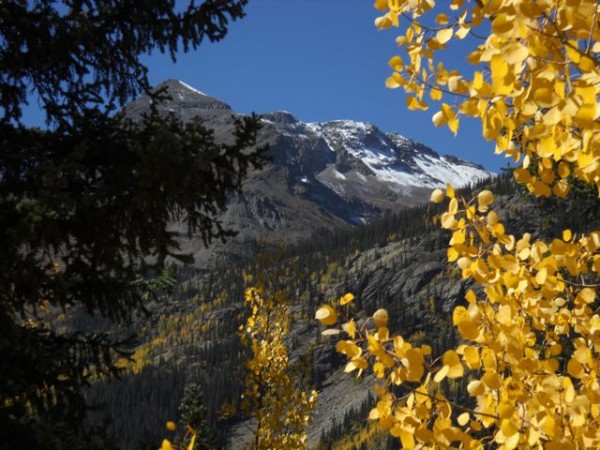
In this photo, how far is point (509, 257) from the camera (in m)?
1.94

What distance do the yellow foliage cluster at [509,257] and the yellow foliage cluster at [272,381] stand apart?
6.56m

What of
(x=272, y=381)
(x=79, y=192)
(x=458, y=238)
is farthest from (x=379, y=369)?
(x=272, y=381)

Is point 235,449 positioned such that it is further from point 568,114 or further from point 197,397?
point 568,114

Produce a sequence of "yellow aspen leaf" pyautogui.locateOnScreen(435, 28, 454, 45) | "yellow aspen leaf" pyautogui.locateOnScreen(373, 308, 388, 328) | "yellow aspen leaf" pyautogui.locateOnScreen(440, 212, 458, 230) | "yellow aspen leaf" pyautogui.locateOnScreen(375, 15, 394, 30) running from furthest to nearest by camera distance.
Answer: "yellow aspen leaf" pyautogui.locateOnScreen(440, 212, 458, 230) < "yellow aspen leaf" pyautogui.locateOnScreen(375, 15, 394, 30) < "yellow aspen leaf" pyautogui.locateOnScreen(373, 308, 388, 328) < "yellow aspen leaf" pyautogui.locateOnScreen(435, 28, 454, 45)

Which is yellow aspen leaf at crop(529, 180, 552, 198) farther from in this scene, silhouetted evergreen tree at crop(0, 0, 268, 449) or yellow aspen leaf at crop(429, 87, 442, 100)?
silhouetted evergreen tree at crop(0, 0, 268, 449)

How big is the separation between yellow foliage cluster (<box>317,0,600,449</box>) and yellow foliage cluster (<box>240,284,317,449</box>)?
21.5ft

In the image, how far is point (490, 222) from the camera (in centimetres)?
214

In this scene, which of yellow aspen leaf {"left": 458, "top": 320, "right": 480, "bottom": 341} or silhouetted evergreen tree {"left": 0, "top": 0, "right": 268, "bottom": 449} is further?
silhouetted evergreen tree {"left": 0, "top": 0, "right": 268, "bottom": 449}

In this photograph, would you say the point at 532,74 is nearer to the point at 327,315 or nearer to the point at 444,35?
the point at 444,35

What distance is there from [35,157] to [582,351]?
4284 millimetres

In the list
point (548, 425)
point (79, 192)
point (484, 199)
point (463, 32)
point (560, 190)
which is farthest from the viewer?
point (79, 192)

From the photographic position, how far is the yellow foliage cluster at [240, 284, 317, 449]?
Answer: 327 inches

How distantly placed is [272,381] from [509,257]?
714 cm

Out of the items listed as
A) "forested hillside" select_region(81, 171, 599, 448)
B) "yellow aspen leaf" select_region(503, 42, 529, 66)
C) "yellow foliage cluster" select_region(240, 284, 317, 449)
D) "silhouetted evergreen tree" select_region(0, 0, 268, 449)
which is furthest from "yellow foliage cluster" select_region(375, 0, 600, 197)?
"forested hillside" select_region(81, 171, 599, 448)
